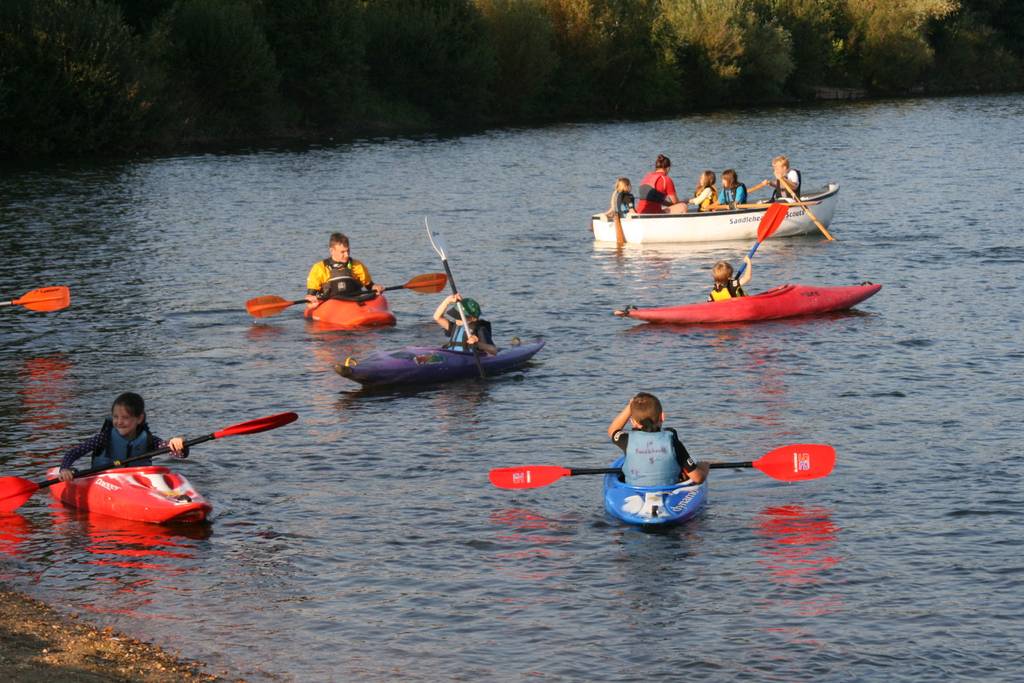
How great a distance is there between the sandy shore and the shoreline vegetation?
41346 millimetres

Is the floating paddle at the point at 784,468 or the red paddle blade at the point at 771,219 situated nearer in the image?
the floating paddle at the point at 784,468

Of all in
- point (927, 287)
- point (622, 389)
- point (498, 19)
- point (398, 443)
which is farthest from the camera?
point (498, 19)

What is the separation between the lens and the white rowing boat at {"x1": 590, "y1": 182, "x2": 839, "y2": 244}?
Answer: 27.5m

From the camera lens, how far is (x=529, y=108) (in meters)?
73.4

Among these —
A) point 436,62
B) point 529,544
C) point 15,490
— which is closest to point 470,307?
point 529,544

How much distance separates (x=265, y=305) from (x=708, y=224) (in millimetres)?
10162

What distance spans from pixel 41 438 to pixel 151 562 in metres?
4.35

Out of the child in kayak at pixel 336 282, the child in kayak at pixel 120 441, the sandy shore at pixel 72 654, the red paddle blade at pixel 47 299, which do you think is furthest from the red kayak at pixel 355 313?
the sandy shore at pixel 72 654

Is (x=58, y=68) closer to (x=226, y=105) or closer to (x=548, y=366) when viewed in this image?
(x=226, y=105)

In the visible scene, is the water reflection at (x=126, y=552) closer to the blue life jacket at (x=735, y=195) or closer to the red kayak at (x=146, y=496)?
the red kayak at (x=146, y=496)

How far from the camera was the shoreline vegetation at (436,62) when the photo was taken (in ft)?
164

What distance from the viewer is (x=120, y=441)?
12.0 meters

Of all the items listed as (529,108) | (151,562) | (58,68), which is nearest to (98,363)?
(151,562)

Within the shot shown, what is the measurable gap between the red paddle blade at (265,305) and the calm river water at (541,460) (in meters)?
0.43
